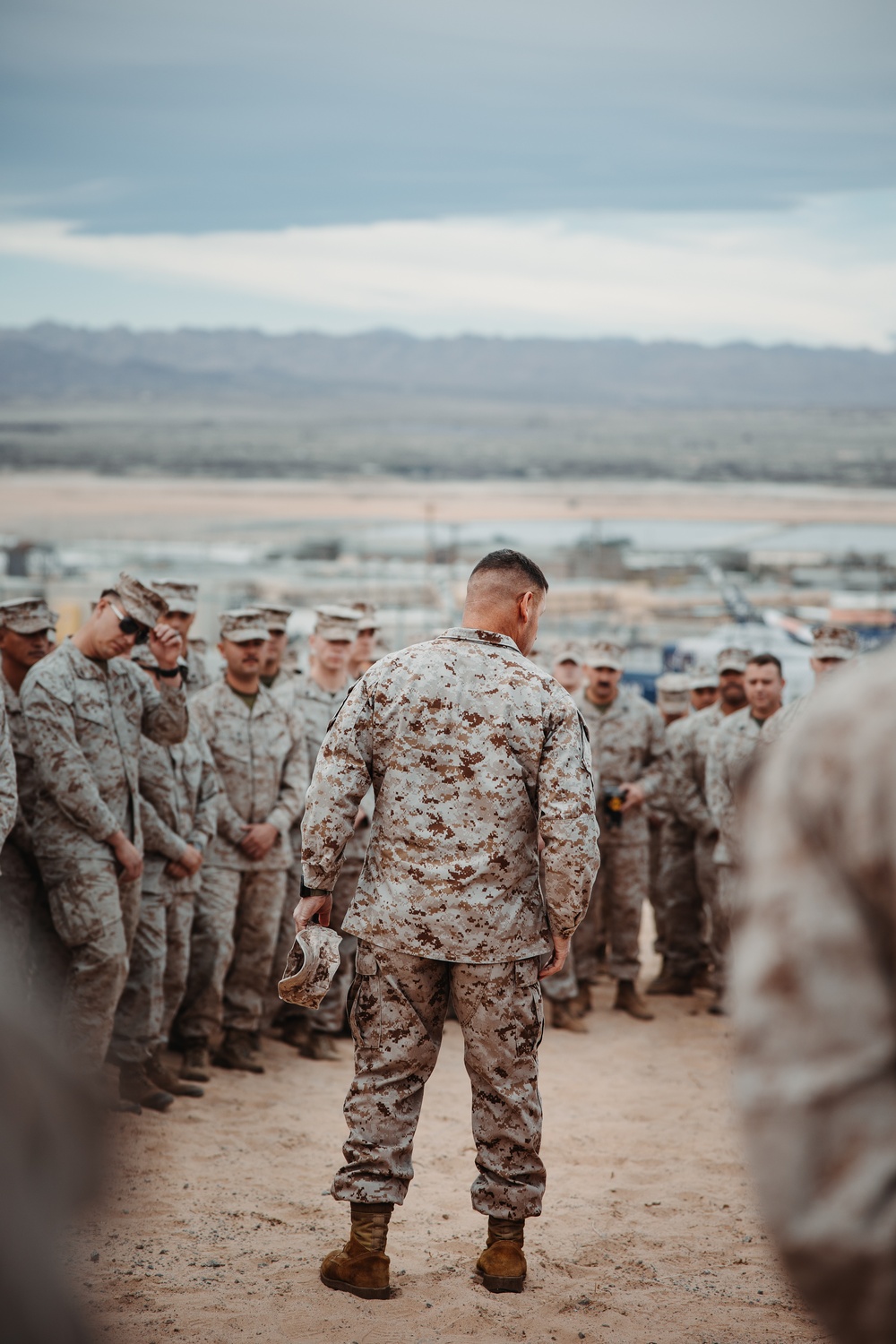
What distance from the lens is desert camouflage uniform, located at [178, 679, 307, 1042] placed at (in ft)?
20.0

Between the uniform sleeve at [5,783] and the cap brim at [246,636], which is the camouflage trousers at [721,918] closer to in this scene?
the cap brim at [246,636]

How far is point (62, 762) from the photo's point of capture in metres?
4.89

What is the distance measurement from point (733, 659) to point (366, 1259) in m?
5.23

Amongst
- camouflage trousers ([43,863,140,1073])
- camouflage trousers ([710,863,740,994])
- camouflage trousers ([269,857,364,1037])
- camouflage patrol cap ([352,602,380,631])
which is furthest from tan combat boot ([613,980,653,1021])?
camouflage trousers ([43,863,140,1073])

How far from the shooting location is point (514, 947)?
11.9ft

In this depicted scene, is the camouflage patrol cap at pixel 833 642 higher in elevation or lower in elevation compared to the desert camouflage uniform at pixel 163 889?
higher

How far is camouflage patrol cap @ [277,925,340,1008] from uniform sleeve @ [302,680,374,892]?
14 centimetres

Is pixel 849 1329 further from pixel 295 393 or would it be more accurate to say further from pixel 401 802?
pixel 295 393

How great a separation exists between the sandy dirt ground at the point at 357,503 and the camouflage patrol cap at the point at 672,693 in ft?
157

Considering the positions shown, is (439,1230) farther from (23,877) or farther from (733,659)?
(733,659)

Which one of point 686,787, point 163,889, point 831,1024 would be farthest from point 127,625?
point 686,787

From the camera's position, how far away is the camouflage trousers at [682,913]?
8383 mm

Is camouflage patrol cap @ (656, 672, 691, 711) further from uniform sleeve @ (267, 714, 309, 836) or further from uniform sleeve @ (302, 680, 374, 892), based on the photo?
uniform sleeve @ (302, 680, 374, 892)

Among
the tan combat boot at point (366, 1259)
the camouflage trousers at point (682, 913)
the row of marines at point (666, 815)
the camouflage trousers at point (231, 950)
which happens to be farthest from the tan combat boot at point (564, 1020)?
the tan combat boot at point (366, 1259)
